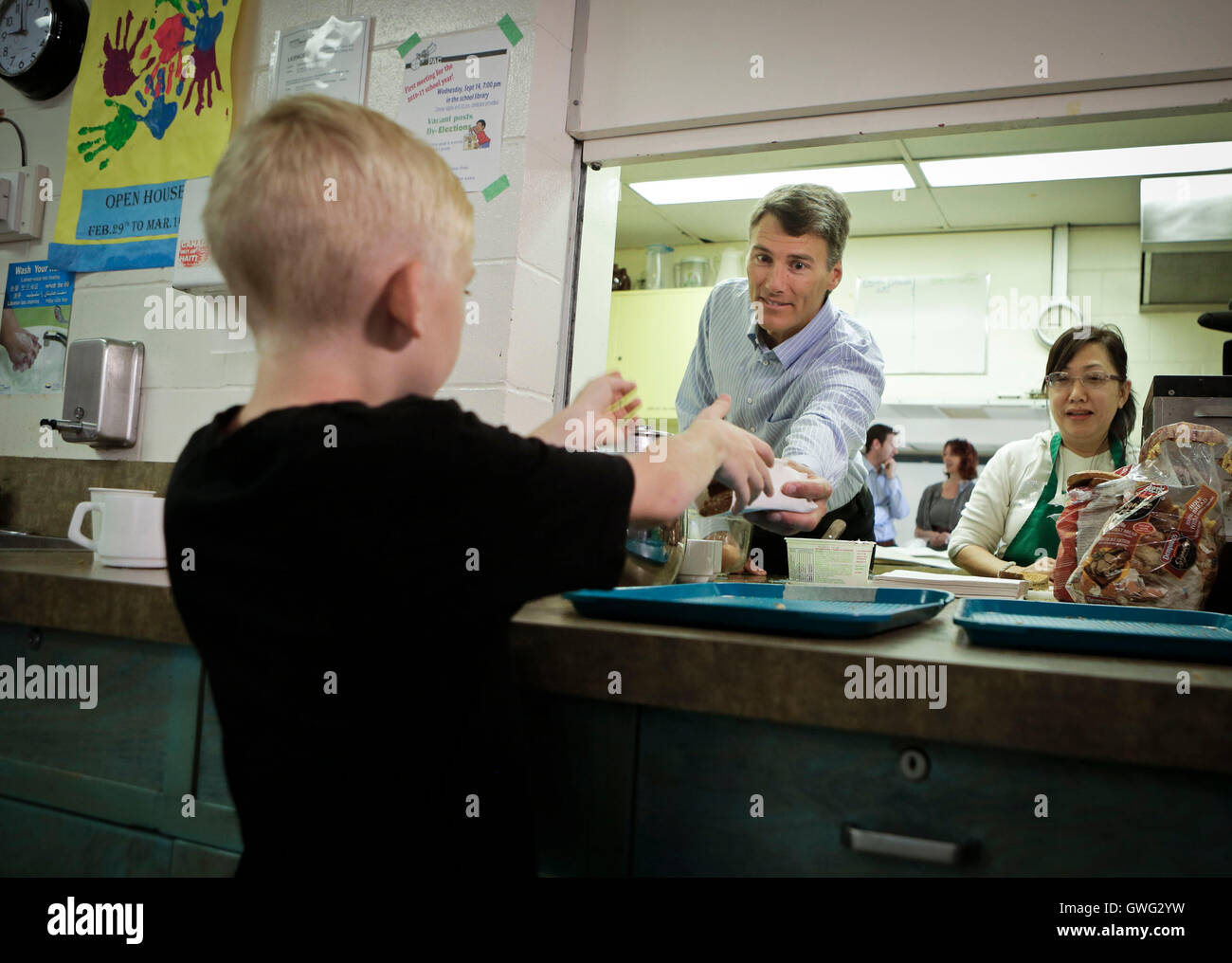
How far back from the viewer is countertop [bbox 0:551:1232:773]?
0.57m

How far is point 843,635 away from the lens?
72 cm

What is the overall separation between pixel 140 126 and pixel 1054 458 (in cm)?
243

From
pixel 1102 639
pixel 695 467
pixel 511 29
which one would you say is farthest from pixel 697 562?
pixel 511 29

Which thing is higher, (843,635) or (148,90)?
(148,90)

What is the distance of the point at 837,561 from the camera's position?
124cm

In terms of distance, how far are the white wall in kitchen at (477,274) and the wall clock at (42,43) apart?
56 millimetres

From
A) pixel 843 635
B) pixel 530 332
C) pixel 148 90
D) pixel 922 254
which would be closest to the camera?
pixel 843 635

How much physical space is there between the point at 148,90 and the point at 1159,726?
7.16 ft

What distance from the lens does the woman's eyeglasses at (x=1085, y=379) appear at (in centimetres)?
239

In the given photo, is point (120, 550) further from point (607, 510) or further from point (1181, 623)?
point (1181, 623)

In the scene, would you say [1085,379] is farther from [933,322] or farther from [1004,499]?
[933,322]

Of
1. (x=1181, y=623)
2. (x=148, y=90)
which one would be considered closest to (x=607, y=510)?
(x=1181, y=623)

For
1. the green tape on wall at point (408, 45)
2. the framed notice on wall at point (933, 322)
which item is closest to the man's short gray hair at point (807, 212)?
the green tape on wall at point (408, 45)

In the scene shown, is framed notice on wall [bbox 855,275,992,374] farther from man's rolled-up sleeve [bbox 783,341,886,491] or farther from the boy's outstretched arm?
the boy's outstretched arm
